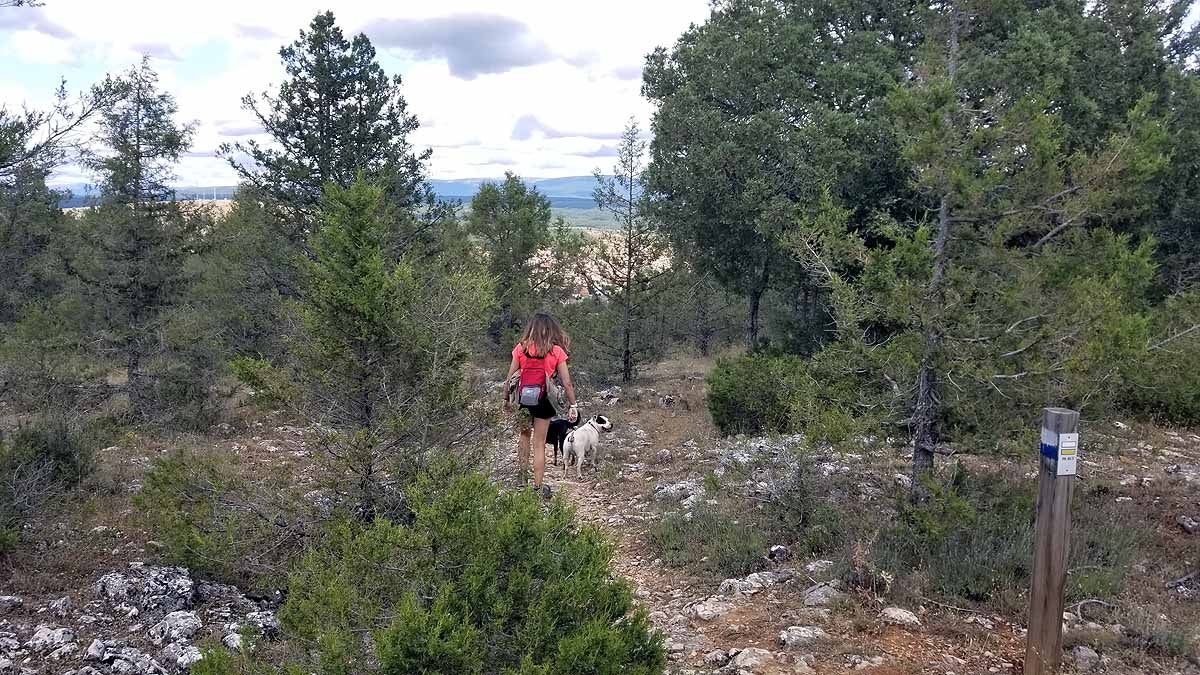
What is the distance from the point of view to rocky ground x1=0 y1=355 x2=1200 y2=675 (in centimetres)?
421

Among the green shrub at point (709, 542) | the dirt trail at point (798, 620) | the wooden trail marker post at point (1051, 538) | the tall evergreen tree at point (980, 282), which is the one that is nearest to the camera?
the wooden trail marker post at point (1051, 538)

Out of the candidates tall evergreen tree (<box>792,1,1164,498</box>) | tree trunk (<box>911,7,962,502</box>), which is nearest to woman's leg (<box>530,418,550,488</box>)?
tall evergreen tree (<box>792,1,1164,498</box>)

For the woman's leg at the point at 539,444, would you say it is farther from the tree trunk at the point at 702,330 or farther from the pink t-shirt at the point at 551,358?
the tree trunk at the point at 702,330

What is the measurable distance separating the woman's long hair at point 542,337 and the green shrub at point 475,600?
362 centimetres

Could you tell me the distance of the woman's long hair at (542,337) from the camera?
22.7ft

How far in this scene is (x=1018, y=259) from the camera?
17.6 feet

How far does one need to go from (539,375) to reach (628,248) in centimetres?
812

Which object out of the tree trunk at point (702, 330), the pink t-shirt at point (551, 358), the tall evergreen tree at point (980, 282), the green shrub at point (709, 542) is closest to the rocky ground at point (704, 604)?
the green shrub at point (709, 542)

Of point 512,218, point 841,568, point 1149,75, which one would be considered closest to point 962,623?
point 841,568

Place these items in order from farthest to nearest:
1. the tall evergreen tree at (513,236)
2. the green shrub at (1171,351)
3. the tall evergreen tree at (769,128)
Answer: the tall evergreen tree at (513,236), the tall evergreen tree at (769,128), the green shrub at (1171,351)

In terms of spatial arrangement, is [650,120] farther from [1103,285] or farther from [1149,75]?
[1103,285]

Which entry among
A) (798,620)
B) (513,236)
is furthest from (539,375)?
(513,236)

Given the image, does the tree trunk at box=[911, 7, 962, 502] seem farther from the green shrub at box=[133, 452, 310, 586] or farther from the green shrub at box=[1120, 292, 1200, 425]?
the green shrub at box=[133, 452, 310, 586]

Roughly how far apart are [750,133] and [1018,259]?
354 inches
